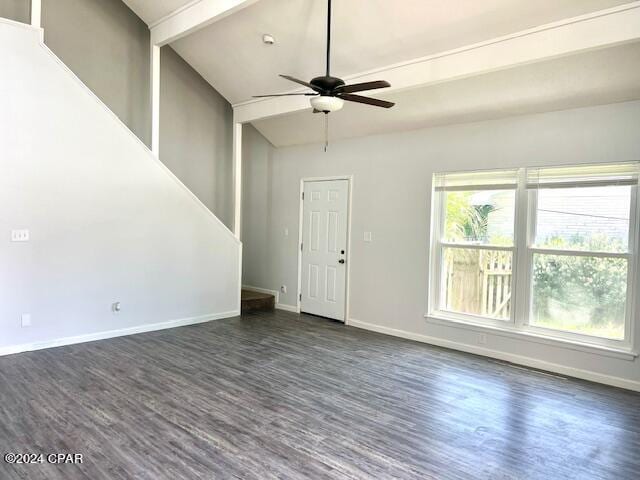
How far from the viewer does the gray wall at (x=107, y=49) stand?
5.36 m

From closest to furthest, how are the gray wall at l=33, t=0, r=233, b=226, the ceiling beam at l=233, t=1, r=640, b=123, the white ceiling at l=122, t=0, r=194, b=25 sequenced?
the ceiling beam at l=233, t=1, r=640, b=123
the white ceiling at l=122, t=0, r=194, b=25
the gray wall at l=33, t=0, r=233, b=226

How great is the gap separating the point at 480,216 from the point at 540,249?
0.73m

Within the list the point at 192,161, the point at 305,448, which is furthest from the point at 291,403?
the point at 192,161

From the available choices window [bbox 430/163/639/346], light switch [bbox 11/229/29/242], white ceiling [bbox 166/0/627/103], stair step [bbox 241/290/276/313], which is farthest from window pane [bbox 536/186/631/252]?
light switch [bbox 11/229/29/242]

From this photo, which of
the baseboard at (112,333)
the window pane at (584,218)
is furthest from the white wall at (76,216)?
the window pane at (584,218)

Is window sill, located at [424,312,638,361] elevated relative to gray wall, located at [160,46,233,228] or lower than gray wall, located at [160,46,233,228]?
lower

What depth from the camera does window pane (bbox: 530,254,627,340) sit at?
3.96 meters

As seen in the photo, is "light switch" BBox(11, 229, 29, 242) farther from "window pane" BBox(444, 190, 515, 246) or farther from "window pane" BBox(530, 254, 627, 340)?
"window pane" BBox(530, 254, 627, 340)

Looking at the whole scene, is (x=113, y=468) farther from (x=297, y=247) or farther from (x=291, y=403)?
(x=297, y=247)

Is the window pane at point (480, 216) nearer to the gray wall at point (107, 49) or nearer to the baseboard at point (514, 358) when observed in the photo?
the baseboard at point (514, 358)

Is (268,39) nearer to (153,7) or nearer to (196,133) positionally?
(153,7)

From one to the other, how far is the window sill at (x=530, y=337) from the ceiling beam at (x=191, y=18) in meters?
3.87

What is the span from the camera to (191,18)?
15.8 feet

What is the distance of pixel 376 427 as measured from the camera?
9.71 feet
